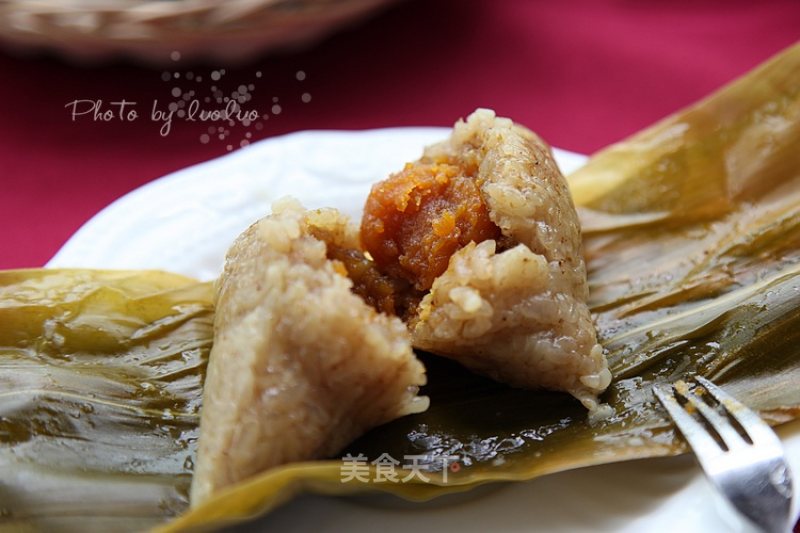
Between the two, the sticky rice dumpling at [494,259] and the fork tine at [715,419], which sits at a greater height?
the sticky rice dumpling at [494,259]

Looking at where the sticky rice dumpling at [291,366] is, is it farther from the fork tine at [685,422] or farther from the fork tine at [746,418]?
the fork tine at [746,418]

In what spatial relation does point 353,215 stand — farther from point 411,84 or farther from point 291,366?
point 411,84

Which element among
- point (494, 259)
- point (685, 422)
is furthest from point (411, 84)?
point (685, 422)

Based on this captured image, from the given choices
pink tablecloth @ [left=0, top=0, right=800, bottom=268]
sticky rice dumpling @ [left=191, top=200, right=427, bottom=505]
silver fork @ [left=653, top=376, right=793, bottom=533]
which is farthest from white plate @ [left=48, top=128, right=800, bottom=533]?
pink tablecloth @ [left=0, top=0, right=800, bottom=268]

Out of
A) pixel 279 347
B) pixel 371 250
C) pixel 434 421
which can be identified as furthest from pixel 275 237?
pixel 434 421

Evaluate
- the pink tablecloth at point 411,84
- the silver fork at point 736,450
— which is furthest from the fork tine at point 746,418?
the pink tablecloth at point 411,84

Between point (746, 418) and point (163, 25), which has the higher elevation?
point (163, 25)

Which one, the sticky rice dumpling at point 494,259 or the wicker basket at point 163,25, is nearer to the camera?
the sticky rice dumpling at point 494,259

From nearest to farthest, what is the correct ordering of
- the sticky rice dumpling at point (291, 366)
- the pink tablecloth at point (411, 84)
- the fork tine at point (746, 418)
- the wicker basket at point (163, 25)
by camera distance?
the sticky rice dumpling at point (291, 366) → the fork tine at point (746, 418) → the wicker basket at point (163, 25) → the pink tablecloth at point (411, 84)
